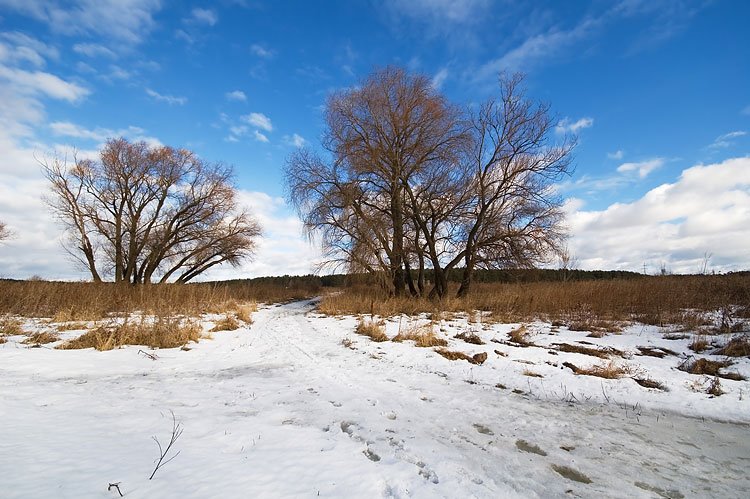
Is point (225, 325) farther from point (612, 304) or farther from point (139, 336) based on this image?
point (612, 304)

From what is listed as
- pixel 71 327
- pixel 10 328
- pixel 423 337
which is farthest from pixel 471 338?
pixel 10 328

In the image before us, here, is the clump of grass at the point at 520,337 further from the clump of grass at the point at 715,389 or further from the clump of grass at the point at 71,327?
the clump of grass at the point at 71,327

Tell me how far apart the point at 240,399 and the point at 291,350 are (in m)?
3.49

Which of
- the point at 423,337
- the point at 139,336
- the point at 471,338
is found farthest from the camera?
the point at 423,337

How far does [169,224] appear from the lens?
2745cm

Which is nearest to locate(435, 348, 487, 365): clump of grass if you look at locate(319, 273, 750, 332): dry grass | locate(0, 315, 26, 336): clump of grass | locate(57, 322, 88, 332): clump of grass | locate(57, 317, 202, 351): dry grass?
locate(319, 273, 750, 332): dry grass

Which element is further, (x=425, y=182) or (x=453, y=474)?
(x=425, y=182)

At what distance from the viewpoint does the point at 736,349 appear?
6.32m

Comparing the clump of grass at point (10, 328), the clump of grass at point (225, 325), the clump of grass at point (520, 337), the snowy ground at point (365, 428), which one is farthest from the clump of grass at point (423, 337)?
the clump of grass at point (10, 328)

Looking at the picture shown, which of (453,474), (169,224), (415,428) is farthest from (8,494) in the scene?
(169,224)

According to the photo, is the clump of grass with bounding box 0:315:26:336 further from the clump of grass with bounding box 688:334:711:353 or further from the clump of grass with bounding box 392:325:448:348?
the clump of grass with bounding box 688:334:711:353

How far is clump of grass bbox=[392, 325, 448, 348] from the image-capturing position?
8.04 meters

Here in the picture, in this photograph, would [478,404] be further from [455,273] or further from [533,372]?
[455,273]

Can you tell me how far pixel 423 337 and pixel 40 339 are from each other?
7928 mm
